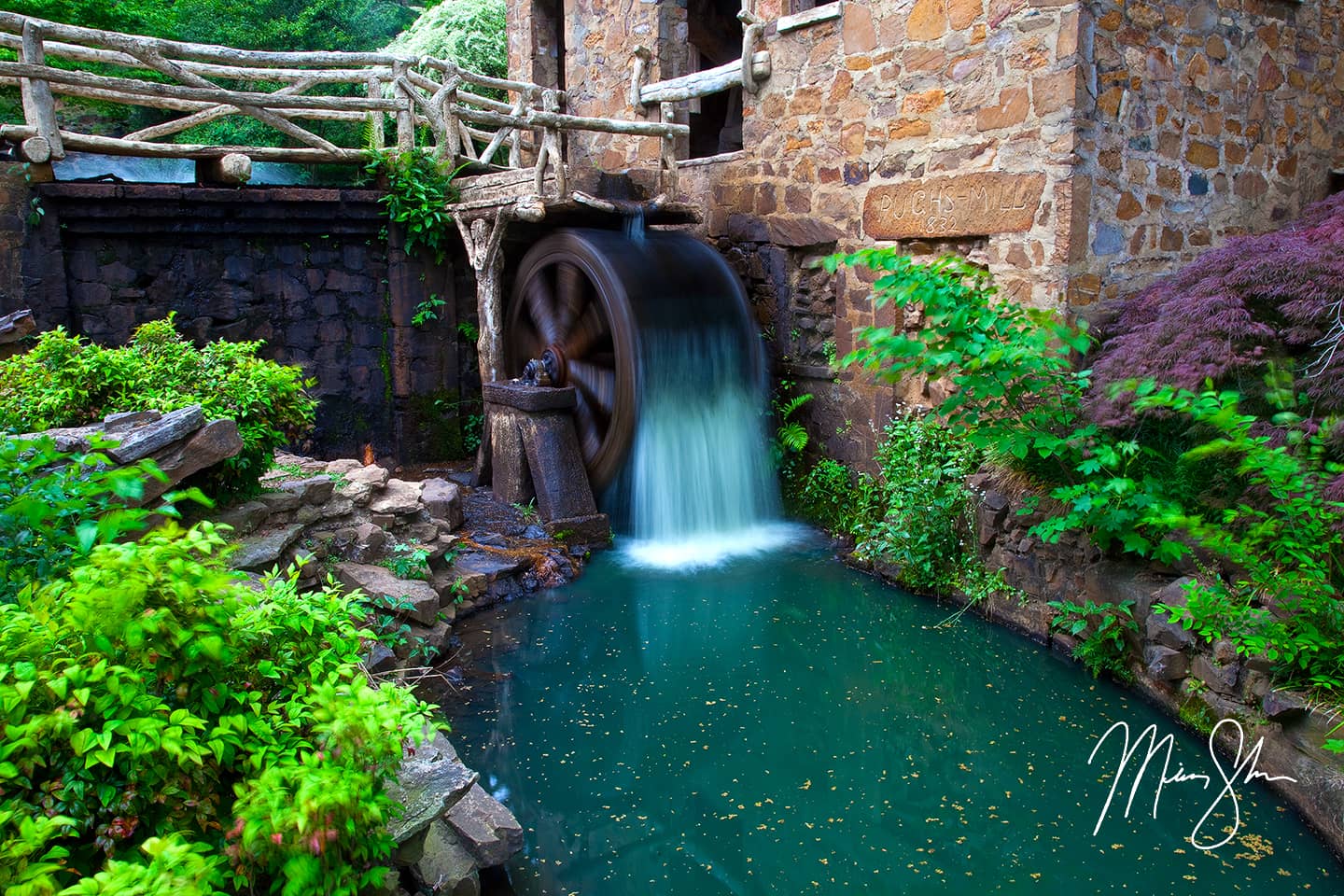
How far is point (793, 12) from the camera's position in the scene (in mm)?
7035

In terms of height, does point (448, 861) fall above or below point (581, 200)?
below

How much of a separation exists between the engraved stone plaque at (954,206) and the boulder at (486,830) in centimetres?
424

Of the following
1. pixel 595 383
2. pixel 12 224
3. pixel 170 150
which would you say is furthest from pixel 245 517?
pixel 170 150

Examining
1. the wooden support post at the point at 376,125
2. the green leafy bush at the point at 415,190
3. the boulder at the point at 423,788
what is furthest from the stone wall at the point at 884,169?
the boulder at the point at 423,788

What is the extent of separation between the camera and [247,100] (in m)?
7.23

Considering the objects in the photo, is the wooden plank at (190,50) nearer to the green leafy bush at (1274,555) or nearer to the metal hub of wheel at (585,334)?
the metal hub of wheel at (585,334)

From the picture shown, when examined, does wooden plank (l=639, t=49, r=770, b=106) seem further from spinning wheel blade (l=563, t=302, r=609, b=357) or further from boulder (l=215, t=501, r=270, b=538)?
boulder (l=215, t=501, r=270, b=538)

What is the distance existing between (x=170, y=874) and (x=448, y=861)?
1.05m

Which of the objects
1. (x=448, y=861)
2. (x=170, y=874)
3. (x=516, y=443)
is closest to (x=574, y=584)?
(x=516, y=443)

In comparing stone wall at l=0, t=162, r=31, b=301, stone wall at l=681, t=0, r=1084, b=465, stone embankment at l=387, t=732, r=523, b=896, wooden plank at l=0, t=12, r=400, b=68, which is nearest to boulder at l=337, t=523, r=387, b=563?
stone embankment at l=387, t=732, r=523, b=896

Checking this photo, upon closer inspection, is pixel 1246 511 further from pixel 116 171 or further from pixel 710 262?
pixel 116 171

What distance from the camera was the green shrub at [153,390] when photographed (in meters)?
4.15

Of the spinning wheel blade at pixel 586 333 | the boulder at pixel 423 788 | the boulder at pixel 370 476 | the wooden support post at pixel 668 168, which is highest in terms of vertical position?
the wooden support post at pixel 668 168

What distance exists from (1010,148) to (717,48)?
727 centimetres
